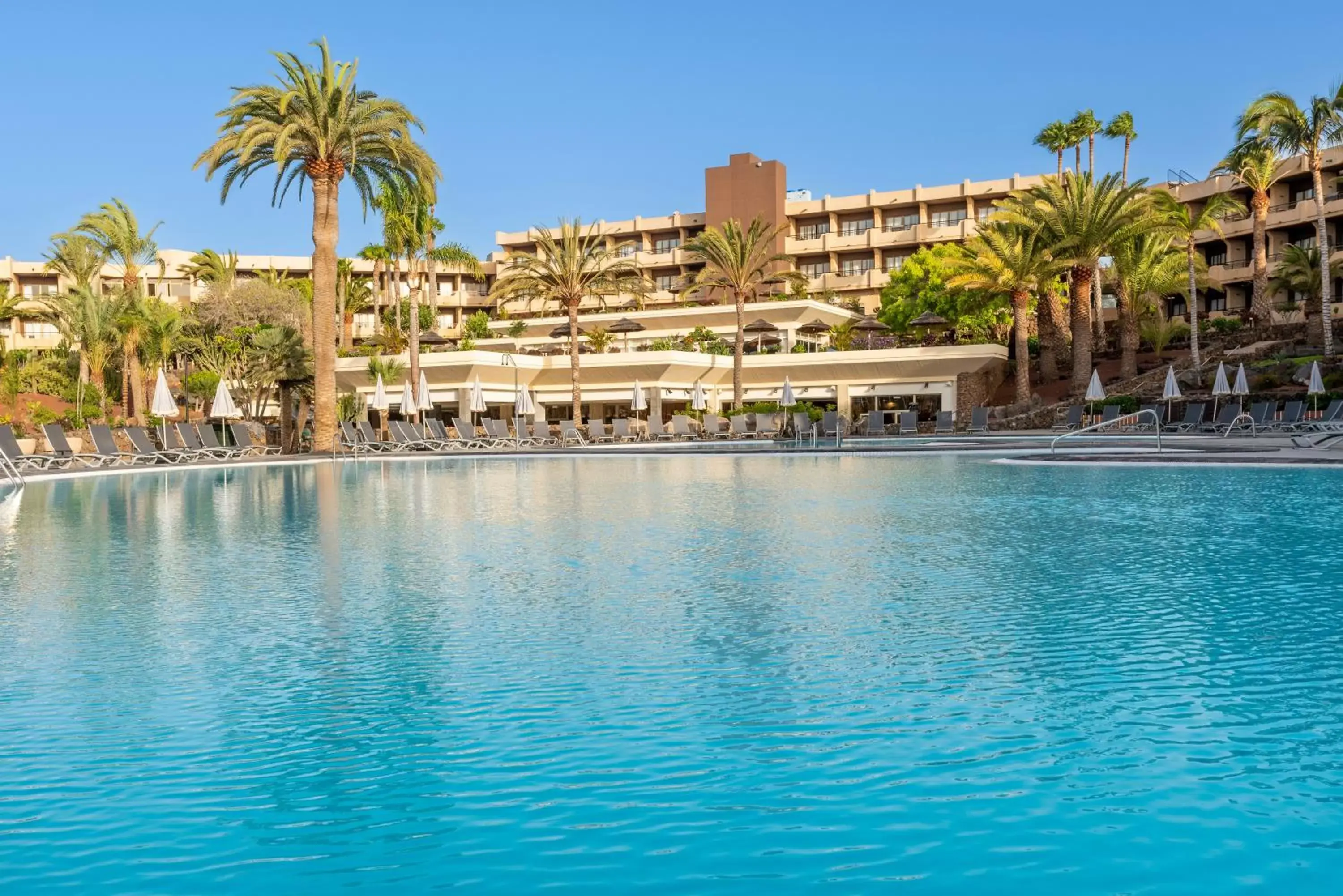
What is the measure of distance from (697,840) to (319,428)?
28262mm

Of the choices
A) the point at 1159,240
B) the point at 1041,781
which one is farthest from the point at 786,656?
the point at 1159,240

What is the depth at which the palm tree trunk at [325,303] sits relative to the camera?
2906 cm

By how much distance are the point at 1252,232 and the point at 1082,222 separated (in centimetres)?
1905

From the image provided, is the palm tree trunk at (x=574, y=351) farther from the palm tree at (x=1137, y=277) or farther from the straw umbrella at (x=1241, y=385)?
the straw umbrella at (x=1241, y=385)

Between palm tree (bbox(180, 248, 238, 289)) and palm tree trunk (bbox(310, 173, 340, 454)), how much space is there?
2652 cm

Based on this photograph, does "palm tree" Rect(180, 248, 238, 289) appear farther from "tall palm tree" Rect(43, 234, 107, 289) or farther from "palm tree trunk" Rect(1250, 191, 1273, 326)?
"palm tree trunk" Rect(1250, 191, 1273, 326)

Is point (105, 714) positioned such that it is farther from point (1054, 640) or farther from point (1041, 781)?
point (1054, 640)

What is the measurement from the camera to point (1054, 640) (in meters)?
6.11

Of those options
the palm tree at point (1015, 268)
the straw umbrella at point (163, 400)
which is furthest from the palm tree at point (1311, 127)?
the straw umbrella at point (163, 400)

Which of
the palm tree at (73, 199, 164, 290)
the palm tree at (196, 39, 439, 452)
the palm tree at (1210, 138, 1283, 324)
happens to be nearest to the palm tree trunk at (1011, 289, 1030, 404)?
the palm tree at (1210, 138, 1283, 324)

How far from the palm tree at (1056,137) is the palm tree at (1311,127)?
52.2 feet

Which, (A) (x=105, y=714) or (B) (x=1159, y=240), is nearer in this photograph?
(A) (x=105, y=714)

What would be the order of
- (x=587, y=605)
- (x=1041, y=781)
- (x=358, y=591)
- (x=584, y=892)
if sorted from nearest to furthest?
(x=584, y=892) < (x=1041, y=781) < (x=587, y=605) < (x=358, y=591)

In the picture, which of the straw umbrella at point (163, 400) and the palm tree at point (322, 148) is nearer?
the straw umbrella at point (163, 400)
